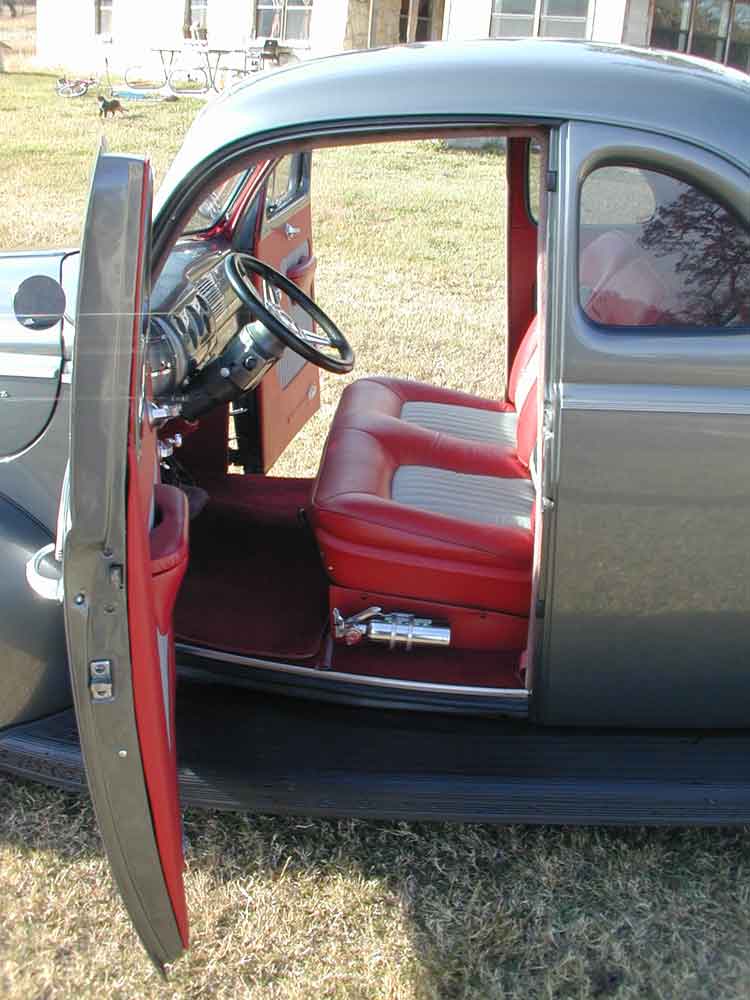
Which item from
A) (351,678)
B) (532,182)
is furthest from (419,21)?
(351,678)

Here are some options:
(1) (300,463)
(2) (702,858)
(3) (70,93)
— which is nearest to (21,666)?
(2) (702,858)

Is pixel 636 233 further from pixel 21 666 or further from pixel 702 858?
pixel 21 666

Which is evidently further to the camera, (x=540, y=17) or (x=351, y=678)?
(x=540, y=17)

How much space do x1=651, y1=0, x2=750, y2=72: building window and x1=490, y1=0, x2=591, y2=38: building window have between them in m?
1.14

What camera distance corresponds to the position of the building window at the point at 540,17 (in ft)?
52.5

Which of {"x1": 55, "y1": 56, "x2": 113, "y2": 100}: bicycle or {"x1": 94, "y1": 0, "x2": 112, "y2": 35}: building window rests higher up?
{"x1": 94, "y1": 0, "x2": 112, "y2": 35}: building window

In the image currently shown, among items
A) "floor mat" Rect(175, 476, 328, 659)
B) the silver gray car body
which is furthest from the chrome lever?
the silver gray car body

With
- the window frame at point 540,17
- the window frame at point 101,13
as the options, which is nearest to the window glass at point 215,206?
the window frame at point 540,17

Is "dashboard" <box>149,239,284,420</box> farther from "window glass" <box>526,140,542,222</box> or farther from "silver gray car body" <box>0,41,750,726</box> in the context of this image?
"window glass" <box>526,140,542,222</box>

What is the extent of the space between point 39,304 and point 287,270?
5.36ft

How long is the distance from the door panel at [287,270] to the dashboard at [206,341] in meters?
0.77

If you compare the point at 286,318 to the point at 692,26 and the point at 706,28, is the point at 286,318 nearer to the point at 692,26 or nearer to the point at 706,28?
the point at 692,26

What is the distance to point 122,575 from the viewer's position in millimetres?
1853

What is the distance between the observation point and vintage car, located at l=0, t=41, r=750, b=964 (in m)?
1.94
